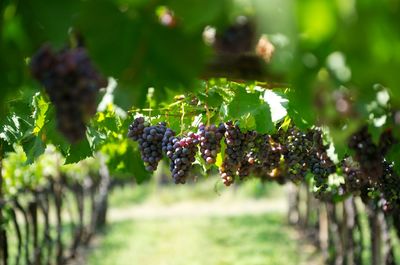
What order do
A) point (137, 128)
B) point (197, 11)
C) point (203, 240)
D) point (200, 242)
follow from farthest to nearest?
point (203, 240), point (200, 242), point (137, 128), point (197, 11)

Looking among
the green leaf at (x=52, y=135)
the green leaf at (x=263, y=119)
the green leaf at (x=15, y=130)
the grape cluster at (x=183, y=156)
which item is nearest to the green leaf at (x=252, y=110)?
the green leaf at (x=263, y=119)

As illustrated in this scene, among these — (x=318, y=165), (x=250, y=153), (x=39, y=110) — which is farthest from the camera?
(x=250, y=153)

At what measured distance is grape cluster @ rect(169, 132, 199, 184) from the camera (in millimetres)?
3723

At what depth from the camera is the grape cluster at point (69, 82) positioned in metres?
1.44

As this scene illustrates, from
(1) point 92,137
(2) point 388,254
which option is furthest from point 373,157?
(2) point 388,254

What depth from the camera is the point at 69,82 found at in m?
1.45

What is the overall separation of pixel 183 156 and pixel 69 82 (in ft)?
7.55

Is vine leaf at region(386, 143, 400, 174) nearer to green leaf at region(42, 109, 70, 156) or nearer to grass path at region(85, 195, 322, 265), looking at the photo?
green leaf at region(42, 109, 70, 156)

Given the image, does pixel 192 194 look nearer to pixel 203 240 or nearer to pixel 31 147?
pixel 203 240

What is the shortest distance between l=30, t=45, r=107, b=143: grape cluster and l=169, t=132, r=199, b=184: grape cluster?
7.35 ft

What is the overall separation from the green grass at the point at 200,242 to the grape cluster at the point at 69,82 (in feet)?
40.1

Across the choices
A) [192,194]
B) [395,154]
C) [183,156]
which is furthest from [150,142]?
[192,194]

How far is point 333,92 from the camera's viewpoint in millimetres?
1354

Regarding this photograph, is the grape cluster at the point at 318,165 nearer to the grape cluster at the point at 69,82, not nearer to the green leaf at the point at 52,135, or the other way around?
the green leaf at the point at 52,135
